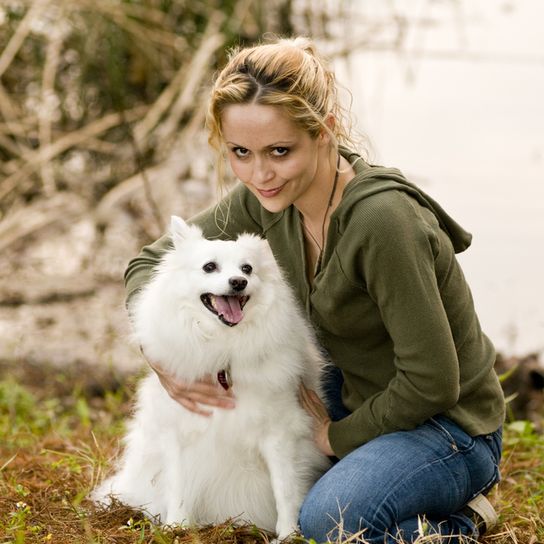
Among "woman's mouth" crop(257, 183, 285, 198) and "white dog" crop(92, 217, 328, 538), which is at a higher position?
"woman's mouth" crop(257, 183, 285, 198)

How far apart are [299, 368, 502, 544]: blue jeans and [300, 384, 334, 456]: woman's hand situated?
0.25 meters

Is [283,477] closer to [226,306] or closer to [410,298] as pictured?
[226,306]

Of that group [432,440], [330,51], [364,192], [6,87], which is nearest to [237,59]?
[364,192]

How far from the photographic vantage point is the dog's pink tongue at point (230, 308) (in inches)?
111

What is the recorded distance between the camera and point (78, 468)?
3488 millimetres

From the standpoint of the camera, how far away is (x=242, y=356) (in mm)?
2877

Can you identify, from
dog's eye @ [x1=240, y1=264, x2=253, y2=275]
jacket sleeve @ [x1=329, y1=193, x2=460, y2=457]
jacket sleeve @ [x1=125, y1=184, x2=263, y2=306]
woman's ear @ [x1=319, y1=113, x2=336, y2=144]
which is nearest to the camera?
jacket sleeve @ [x1=329, y1=193, x2=460, y2=457]

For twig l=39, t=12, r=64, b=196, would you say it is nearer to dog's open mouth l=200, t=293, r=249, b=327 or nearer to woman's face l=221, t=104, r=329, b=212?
dog's open mouth l=200, t=293, r=249, b=327

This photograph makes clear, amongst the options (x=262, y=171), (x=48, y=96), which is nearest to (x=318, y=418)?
(x=262, y=171)

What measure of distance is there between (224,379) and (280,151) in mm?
861

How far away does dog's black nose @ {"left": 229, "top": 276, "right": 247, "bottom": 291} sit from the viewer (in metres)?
2.77

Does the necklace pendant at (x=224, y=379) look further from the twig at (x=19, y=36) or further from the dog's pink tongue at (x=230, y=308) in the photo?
the twig at (x=19, y=36)

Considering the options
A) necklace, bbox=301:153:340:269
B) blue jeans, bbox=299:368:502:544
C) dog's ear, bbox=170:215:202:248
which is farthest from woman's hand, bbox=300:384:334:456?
dog's ear, bbox=170:215:202:248

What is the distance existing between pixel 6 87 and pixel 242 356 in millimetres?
5040
